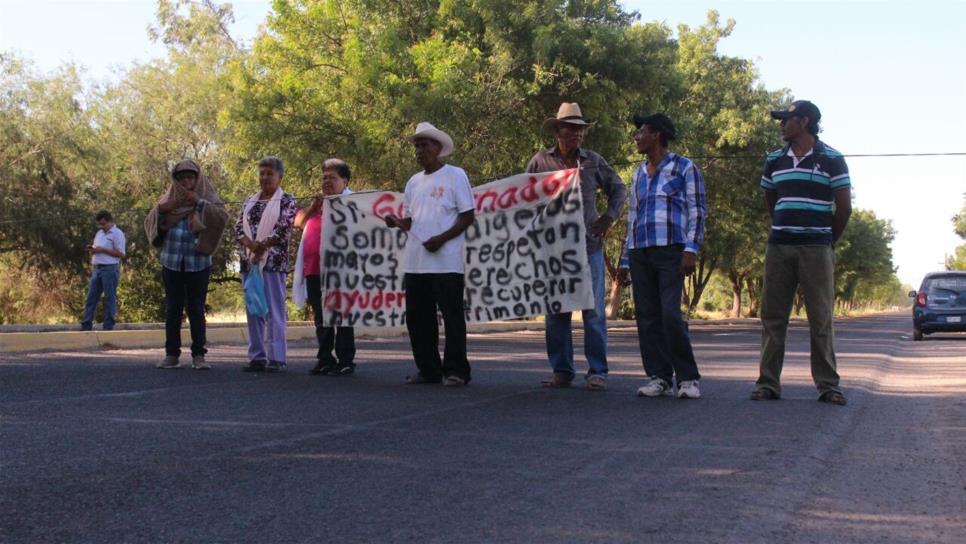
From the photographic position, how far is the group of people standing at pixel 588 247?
775cm

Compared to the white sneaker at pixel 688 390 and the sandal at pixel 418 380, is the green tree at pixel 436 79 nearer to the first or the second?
the sandal at pixel 418 380

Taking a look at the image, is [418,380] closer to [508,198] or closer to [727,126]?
[508,198]

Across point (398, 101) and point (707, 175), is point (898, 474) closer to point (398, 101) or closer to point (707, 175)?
point (398, 101)

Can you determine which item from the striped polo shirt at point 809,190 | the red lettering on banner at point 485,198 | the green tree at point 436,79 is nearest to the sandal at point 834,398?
the striped polo shirt at point 809,190

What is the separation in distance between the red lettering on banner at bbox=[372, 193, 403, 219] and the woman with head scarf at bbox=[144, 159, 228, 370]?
54.3 inches

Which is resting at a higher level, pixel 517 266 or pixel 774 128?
pixel 774 128

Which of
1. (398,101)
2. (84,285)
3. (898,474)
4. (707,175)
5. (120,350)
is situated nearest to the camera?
(898,474)

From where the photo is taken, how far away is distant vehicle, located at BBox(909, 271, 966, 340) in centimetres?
2486

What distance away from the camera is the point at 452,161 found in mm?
24609

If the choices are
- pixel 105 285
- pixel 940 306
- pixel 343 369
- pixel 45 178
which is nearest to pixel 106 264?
pixel 105 285

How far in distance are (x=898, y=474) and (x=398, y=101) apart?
61.7 feet

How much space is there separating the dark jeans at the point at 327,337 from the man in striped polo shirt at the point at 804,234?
12.1ft

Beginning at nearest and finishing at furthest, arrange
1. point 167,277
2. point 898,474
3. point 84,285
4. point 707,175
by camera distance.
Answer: point 898,474 < point 167,277 < point 84,285 < point 707,175

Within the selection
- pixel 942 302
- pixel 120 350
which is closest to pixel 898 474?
pixel 120 350
